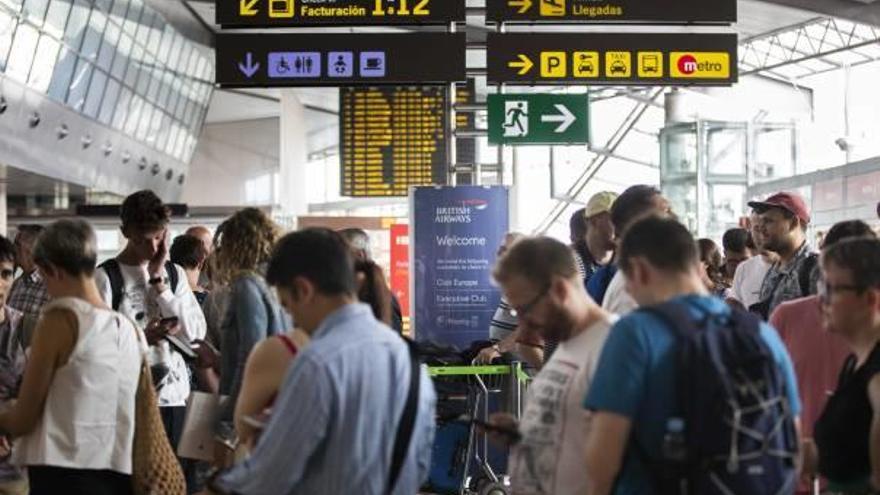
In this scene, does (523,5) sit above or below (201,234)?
above

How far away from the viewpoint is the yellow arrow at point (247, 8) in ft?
35.2

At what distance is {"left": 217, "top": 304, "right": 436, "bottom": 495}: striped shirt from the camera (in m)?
3.10

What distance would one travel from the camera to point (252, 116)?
41031mm

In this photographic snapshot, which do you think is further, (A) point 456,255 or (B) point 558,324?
(A) point 456,255

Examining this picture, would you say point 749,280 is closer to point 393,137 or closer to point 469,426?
point 469,426

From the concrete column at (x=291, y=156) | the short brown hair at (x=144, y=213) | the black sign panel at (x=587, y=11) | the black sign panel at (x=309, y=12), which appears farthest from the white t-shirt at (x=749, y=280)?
the concrete column at (x=291, y=156)

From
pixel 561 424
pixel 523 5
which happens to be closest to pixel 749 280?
pixel 523 5

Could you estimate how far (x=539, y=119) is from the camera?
42.5 ft

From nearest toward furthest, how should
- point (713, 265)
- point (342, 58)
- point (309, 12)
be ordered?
point (713, 265)
point (309, 12)
point (342, 58)

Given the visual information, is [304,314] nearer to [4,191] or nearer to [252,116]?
[4,191]

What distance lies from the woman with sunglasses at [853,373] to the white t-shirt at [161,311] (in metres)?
2.96

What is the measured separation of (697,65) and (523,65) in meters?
1.43

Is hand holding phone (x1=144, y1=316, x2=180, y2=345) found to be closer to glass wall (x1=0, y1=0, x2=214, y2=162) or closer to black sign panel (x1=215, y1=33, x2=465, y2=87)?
black sign panel (x1=215, y1=33, x2=465, y2=87)

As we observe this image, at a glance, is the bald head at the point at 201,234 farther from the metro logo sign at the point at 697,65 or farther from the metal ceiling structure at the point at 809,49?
the metal ceiling structure at the point at 809,49
